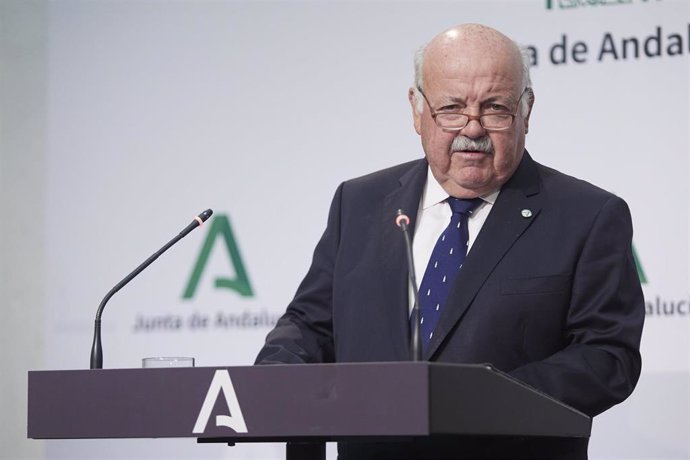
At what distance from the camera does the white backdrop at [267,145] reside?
4.19 m

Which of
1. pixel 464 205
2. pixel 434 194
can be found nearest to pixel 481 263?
pixel 464 205

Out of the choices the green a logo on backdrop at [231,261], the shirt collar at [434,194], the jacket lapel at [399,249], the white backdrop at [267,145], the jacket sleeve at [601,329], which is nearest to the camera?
the jacket sleeve at [601,329]

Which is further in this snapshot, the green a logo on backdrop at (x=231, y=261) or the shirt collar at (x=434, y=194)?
the green a logo on backdrop at (x=231, y=261)

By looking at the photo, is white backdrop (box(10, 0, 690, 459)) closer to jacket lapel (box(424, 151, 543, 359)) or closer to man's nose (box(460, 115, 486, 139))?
jacket lapel (box(424, 151, 543, 359))

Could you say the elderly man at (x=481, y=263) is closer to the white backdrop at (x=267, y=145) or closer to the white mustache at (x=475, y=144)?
the white mustache at (x=475, y=144)

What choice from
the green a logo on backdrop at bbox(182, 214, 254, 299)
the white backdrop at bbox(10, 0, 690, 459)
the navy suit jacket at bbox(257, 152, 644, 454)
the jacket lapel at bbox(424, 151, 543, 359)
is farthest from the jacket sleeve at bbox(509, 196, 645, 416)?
the green a logo on backdrop at bbox(182, 214, 254, 299)

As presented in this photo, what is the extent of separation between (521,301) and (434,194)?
1.53 ft

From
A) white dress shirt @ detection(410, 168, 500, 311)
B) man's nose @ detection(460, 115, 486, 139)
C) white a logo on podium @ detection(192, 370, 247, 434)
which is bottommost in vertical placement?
Answer: white a logo on podium @ detection(192, 370, 247, 434)

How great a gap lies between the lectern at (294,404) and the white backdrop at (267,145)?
6.47ft

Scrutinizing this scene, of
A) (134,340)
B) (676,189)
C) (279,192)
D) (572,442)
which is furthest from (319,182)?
(572,442)

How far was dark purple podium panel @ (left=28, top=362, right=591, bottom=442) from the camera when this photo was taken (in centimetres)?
209

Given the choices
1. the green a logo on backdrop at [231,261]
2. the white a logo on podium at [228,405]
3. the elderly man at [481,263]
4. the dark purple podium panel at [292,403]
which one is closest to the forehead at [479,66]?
the elderly man at [481,263]

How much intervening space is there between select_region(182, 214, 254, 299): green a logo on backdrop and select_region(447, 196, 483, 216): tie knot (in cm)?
168

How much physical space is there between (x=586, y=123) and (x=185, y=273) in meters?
1.74
